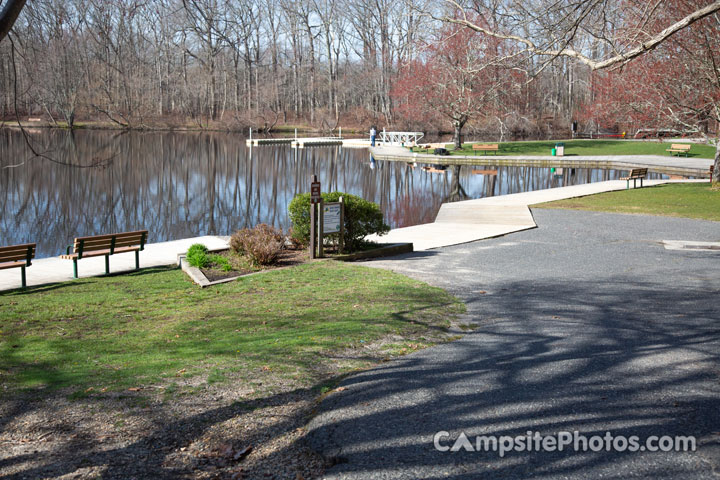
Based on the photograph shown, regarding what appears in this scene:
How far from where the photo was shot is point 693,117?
28156mm

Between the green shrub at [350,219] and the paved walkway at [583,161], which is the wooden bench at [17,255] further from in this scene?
the paved walkway at [583,161]

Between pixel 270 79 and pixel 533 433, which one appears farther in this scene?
pixel 270 79

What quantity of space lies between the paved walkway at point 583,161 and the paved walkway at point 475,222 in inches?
454

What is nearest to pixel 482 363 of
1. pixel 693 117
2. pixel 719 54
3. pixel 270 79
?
pixel 719 54

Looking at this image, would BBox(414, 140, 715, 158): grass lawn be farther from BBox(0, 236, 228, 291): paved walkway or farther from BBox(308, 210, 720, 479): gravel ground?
BBox(308, 210, 720, 479): gravel ground

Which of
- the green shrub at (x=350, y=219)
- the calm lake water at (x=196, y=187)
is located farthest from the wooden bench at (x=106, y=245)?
the green shrub at (x=350, y=219)

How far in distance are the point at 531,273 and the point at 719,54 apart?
18.3m

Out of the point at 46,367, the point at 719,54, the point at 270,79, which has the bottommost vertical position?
the point at 46,367

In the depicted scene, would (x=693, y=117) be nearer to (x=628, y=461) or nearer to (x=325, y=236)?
(x=325, y=236)

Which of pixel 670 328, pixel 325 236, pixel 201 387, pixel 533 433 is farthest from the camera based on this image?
pixel 325 236

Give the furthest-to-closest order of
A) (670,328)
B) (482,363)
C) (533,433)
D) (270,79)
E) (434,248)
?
1. (270,79)
2. (434,248)
3. (670,328)
4. (482,363)
5. (533,433)

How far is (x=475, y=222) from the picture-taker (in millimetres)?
19609

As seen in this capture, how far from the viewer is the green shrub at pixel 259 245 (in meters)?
12.9

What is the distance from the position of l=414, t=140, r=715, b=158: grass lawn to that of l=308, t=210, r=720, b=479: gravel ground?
3591 cm
